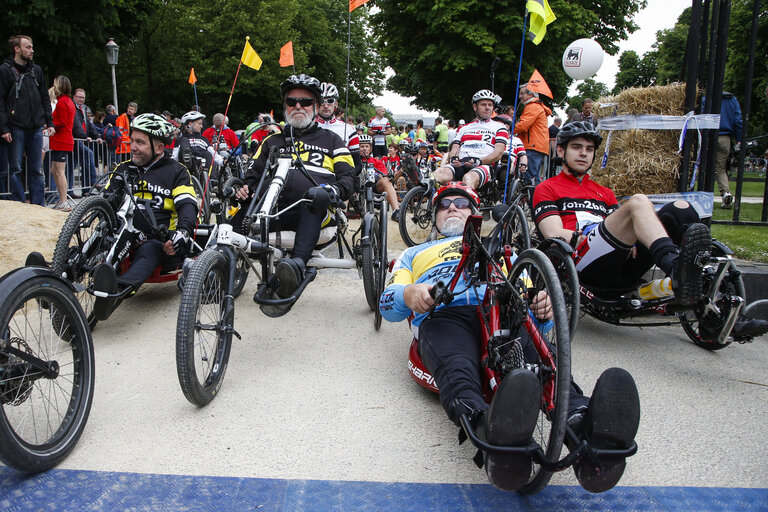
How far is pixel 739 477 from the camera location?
98.3 inches

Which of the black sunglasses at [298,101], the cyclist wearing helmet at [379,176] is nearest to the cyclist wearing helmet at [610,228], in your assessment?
the black sunglasses at [298,101]

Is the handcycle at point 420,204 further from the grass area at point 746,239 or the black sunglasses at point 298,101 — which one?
the black sunglasses at point 298,101

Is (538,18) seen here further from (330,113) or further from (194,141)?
(194,141)

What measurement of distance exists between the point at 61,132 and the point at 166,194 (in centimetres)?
506

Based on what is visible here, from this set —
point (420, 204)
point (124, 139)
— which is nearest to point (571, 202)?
point (420, 204)

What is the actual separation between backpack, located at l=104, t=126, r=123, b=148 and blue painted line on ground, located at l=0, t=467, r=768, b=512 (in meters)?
12.4

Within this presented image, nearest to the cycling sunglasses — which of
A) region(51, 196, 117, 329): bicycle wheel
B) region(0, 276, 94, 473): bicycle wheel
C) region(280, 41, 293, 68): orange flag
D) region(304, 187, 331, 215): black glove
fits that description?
region(304, 187, 331, 215): black glove

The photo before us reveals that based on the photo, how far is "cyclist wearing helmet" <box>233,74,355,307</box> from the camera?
4.17 meters

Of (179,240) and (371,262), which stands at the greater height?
(179,240)

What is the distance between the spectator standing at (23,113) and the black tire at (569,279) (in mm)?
6320

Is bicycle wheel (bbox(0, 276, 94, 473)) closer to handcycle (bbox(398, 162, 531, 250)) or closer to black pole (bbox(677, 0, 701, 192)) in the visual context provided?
handcycle (bbox(398, 162, 531, 250))

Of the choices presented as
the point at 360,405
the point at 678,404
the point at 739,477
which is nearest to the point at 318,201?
the point at 360,405

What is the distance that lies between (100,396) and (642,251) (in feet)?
10.6

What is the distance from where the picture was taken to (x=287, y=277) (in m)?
3.49
